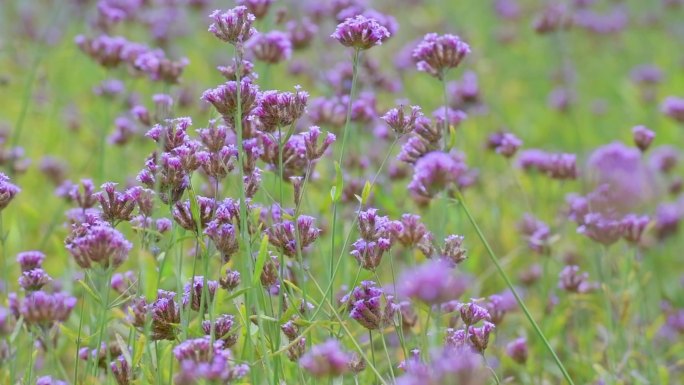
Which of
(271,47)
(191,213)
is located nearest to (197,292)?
(191,213)

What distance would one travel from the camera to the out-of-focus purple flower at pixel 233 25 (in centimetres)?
173

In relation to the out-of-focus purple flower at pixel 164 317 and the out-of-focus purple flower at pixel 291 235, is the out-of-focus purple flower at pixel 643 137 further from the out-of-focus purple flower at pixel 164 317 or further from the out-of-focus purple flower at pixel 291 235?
the out-of-focus purple flower at pixel 164 317

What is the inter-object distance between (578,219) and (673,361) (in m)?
0.80

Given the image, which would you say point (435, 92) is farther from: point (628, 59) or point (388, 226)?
point (388, 226)

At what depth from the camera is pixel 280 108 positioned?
5.81ft

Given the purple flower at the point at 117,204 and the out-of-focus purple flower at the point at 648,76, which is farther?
the out-of-focus purple flower at the point at 648,76

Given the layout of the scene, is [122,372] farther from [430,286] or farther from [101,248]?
[430,286]

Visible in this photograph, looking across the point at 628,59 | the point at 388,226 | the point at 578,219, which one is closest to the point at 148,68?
the point at 388,226

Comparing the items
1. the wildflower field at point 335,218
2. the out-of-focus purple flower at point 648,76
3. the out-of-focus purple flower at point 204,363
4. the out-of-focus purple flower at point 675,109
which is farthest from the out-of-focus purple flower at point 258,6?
the out-of-focus purple flower at point 648,76

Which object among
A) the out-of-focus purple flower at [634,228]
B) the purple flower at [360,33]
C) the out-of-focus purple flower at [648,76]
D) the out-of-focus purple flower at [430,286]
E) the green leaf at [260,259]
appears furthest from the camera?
the out-of-focus purple flower at [648,76]

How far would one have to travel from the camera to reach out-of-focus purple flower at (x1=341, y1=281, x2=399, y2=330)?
1.74 metres

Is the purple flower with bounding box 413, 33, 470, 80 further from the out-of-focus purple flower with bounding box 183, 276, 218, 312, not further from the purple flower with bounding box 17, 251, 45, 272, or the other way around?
the purple flower with bounding box 17, 251, 45, 272

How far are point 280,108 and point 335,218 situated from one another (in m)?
0.34

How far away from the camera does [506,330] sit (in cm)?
300
